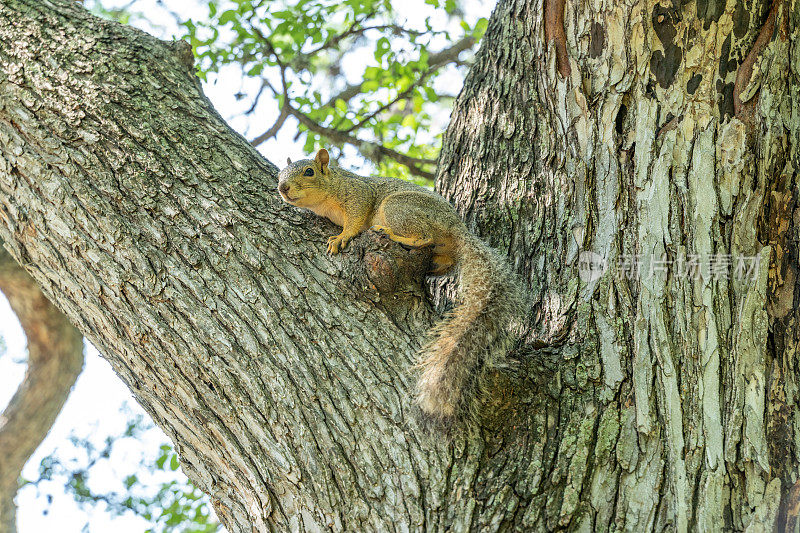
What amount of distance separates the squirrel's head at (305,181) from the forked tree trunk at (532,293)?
14.7 inches

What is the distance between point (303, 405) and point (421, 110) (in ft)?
13.0

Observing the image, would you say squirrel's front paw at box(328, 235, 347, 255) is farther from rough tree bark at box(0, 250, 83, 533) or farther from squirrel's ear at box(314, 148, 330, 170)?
rough tree bark at box(0, 250, 83, 533)

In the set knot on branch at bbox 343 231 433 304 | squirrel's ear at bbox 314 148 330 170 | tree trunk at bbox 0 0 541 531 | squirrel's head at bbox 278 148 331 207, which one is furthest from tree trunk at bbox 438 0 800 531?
squirrel's ear at bbox 314 148 330 170

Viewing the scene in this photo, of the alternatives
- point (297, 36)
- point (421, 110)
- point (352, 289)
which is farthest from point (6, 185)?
point (421, 110)

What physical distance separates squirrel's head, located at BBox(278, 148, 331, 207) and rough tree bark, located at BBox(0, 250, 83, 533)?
2.08m

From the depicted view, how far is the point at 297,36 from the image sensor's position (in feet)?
16.8

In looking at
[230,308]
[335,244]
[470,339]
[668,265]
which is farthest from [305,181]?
[668,265]

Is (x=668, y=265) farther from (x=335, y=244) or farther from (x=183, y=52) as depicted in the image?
(x=183, y=52)

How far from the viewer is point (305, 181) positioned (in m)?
3.45

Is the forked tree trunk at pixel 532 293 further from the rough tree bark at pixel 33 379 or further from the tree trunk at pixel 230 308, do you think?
the rough tree bark at pixel 33 379

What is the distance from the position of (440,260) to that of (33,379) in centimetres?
310

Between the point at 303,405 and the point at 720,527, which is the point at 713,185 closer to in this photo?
the point at 720,527

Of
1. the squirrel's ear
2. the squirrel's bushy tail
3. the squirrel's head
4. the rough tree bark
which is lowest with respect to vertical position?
the rough tree bark

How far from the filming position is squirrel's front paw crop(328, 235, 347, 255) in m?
2.50
